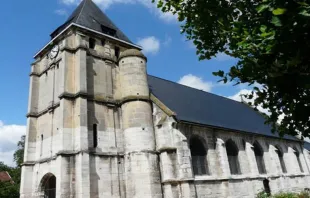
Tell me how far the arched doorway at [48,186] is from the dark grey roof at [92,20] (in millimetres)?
9869

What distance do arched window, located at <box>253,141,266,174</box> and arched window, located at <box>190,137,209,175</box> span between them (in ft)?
21.0

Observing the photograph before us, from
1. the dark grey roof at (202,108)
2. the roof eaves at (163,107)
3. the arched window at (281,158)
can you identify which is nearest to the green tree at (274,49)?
the roof eaves at (163,107)

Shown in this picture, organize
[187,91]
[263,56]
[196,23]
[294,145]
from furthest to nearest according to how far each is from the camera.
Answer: [294,145] → [187,91] → [196,23] → [263,56]

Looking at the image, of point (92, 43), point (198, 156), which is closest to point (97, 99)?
point (92, 43)

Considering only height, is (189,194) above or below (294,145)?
below

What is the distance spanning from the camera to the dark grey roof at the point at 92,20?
59.5 feet

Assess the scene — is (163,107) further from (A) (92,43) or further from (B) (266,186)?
(B) (266,186)

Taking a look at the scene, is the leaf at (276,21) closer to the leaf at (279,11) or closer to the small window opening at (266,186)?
the leaf at (279,11)

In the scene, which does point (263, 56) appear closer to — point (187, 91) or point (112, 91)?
point (112, 91)

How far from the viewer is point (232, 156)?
18703 mm

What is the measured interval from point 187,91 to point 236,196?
9.99m

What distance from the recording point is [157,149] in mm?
15359

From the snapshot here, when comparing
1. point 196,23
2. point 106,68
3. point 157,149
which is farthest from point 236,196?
point 196,23

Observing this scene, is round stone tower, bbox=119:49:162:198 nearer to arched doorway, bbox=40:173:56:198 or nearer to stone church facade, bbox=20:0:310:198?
stone church facade, bbox=20:0:310:198
